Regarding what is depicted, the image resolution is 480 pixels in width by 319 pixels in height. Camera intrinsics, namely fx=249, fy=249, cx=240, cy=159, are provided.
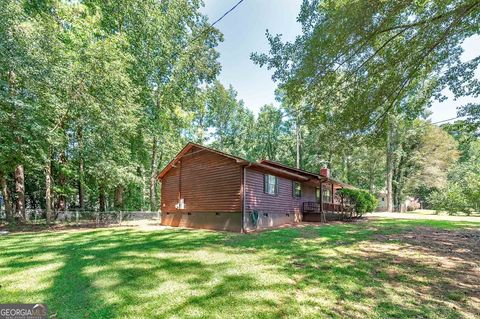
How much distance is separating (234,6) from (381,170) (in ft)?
129

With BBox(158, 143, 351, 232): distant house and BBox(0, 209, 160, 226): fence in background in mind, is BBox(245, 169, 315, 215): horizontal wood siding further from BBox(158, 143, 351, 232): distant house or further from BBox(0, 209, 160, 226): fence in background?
BBox(0, 209, 160, 226): fence in background

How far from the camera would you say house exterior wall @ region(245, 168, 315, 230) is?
40.2 ft

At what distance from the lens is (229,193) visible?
40.3 ft

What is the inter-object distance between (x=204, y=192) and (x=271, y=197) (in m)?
3.76

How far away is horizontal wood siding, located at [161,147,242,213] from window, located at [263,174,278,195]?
7.14ft

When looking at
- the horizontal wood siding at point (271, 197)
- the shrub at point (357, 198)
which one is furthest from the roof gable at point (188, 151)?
the shrub at point (357, 198)

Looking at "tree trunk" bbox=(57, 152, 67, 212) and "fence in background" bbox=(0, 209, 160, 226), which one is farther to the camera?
"tree trunk" bbox=(57, 152, 67, 212)

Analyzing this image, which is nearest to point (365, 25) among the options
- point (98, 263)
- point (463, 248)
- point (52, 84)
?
point (463, 248)

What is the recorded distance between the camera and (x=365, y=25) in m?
7.21

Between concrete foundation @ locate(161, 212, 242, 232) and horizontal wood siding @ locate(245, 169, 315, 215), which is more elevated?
horizontal wood siding @ locate(245, 169, 315, 215)

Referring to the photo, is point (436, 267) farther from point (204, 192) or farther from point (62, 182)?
point (62, 182)

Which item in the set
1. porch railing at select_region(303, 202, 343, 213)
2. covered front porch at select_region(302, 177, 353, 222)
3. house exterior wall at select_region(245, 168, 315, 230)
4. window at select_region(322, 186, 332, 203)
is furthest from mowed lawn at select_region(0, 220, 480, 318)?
window at select_region(322, 186, 332, 203)

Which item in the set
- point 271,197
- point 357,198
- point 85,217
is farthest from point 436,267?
point 85,217

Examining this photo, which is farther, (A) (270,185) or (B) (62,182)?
(B) (62,182)
